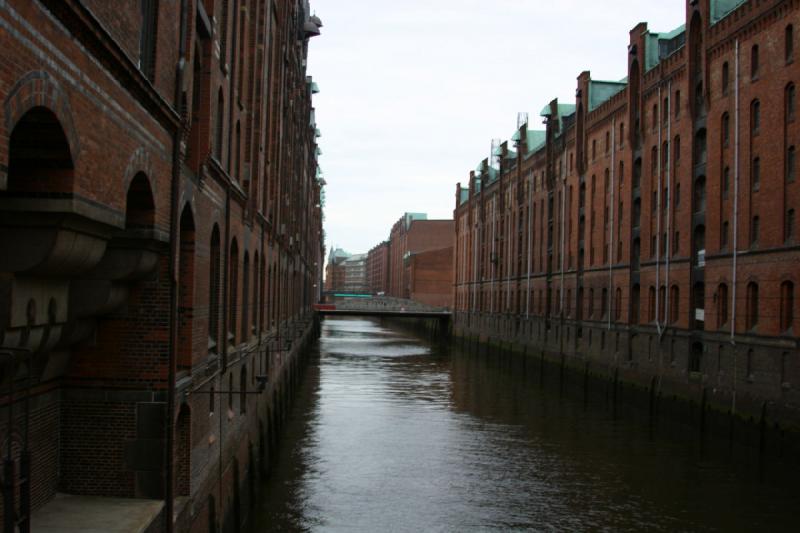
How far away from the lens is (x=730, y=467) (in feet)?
71.5

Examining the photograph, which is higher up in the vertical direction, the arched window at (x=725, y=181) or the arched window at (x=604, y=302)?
the arched window at (x=725, y=181)

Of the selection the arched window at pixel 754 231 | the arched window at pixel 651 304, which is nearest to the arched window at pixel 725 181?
the arched window at pixel 754 231

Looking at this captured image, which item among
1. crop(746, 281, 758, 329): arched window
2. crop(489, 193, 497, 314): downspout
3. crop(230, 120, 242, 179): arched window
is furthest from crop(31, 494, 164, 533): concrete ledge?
crop(489, 193, 497, 314): downspout

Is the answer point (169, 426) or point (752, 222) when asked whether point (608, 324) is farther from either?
point (169, 426)

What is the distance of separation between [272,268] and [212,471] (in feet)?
48.4

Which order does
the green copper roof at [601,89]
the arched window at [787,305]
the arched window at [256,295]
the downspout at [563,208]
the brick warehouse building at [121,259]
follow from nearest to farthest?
the brick warehouse building at [121,259]
the arched window at [256,295]
the arched window at [787,305]
the green copper roof at [601,89]
the downspout at [563,208]

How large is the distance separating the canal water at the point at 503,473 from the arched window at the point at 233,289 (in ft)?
12.7

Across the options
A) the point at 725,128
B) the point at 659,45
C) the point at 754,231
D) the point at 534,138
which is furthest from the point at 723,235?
the point at 534,138

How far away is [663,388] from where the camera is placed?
32.3m

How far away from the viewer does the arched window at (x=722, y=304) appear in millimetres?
28688

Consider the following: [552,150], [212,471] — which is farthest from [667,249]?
[212,471]

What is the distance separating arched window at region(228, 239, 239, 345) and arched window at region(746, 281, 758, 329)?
17.3 meters

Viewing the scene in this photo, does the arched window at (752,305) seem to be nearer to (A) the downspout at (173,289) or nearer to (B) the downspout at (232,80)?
(B) the downspout at (232,80)

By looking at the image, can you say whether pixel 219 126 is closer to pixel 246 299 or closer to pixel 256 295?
pixel 246 299
